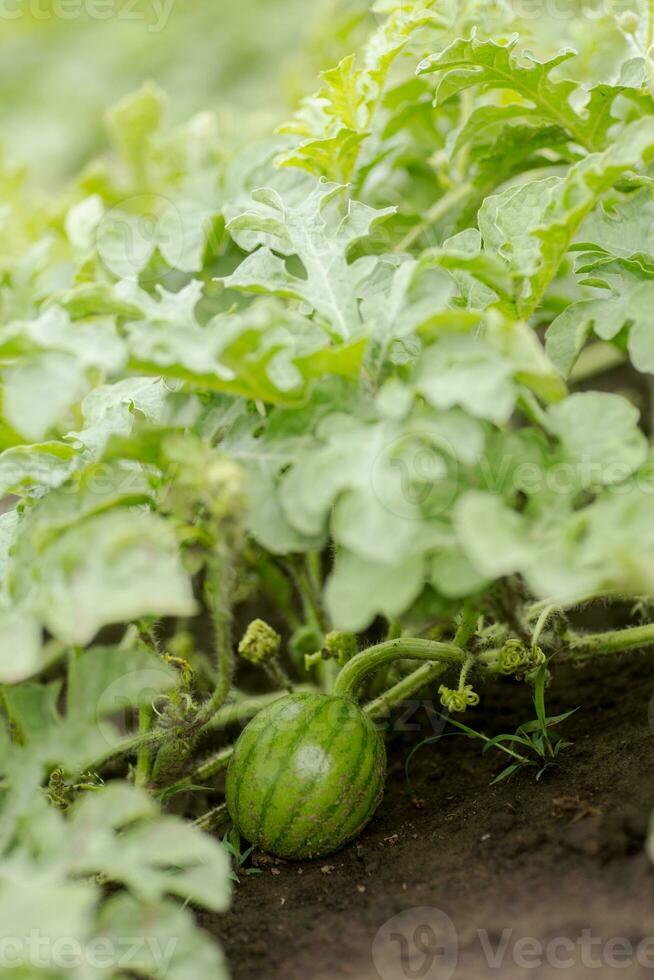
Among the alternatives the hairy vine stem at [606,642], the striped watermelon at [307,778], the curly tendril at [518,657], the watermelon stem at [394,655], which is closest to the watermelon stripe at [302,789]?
the striped watermelon at [307,778]

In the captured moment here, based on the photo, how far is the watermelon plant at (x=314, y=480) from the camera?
120 cm

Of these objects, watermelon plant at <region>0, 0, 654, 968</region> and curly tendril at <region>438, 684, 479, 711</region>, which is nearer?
watermelon plant at <region>0, 0, 654, 968</region>

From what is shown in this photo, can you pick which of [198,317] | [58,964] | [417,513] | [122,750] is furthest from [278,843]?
[198,317]

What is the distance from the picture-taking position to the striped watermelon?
5.35 feet

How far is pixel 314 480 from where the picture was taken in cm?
125

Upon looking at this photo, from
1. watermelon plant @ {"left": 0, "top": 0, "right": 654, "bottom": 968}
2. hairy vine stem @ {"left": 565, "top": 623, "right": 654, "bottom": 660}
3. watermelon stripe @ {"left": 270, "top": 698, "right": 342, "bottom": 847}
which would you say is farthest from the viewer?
hairy vine stem @ {"left": 565, "top": 623, "right": 654, "bottom": 660}

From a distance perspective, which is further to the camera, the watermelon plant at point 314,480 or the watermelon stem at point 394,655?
the watermelon stem at point 394,655

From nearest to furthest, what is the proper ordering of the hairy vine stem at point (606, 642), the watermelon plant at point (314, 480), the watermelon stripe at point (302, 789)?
the watermelon plant at point (314, 480)
the watermelon stripe at point (302, 789)
the hairy vine stem at point (606, 642)

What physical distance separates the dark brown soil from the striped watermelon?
61 millimetres

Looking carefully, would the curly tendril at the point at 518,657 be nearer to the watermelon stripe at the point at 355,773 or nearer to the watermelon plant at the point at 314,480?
the watermelon plant at the point at 314,480

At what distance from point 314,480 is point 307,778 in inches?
24.1

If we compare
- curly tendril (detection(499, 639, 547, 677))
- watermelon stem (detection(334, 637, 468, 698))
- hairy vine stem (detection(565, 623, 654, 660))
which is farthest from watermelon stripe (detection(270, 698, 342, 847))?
hairy vine stem (detection(565, 623, 654, 660))

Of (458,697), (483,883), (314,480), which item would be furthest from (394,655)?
(314,480)

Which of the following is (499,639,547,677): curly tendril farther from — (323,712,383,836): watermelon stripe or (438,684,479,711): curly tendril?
(323,712,383,836): watermelon stripe
